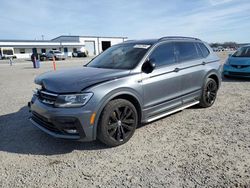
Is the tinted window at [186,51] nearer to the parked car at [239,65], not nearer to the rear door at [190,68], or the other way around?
the rear door at [190,68]

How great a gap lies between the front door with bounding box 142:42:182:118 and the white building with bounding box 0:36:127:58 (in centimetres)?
5483

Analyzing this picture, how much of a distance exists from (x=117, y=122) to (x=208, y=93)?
9.95 ft

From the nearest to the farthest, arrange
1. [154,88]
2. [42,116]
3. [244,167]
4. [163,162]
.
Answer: [244,167] → [163,162] → [42,116] → [154,88]

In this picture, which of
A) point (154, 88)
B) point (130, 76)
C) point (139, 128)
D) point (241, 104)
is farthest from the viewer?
point (241, 104)

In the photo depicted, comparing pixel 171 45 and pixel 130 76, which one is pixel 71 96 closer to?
pixel 130 76

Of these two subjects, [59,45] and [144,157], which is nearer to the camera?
[144,157]

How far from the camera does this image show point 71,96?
10.3 ft

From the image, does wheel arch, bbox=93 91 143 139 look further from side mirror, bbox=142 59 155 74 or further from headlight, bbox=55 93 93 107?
side mirror, bbox=142 59 155 74

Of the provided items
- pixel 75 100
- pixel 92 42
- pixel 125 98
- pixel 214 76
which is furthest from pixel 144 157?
pixel 92 42

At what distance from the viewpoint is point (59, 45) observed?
2322 inches

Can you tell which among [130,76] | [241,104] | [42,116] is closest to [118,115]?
[130,76]

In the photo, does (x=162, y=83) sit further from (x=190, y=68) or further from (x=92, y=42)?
(x=92, y=42)

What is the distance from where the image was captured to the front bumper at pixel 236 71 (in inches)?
346

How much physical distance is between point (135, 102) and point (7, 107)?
14.0ft
